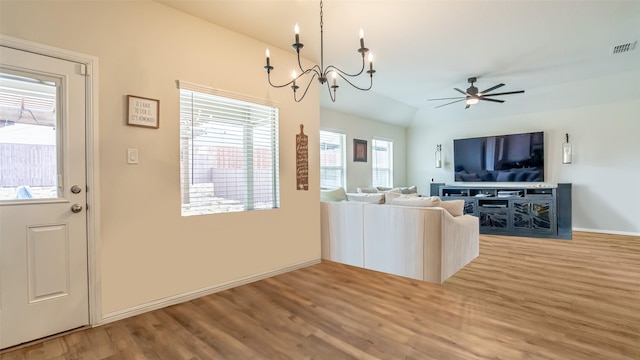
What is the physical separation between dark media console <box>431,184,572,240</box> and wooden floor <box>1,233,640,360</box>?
202 cm

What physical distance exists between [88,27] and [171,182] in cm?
127

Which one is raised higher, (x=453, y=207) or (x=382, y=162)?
(x=382, y=162)

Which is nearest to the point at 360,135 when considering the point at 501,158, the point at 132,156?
the point at 501,158

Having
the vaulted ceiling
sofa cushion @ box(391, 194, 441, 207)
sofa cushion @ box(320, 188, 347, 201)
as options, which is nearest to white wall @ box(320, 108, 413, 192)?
the vaulted ceiling

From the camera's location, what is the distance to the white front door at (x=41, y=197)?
1.91 meters

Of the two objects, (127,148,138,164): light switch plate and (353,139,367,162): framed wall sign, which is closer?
(127,148,138,164): light switch plate

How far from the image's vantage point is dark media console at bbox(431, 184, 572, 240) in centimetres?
522

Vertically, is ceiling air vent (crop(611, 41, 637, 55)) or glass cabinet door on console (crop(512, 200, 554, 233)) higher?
ceiling air vent (crop(611, 41, 637, 55))

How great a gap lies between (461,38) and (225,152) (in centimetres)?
284

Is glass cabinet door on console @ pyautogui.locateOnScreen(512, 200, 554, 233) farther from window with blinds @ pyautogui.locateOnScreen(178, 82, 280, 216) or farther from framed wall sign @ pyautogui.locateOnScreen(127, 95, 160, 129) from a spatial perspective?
framed wall sign @ pyautogui.locateOnScreen(127, 95, 160, 129)

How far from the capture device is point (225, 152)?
9.70ft

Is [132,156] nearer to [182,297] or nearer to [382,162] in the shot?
[182,297]

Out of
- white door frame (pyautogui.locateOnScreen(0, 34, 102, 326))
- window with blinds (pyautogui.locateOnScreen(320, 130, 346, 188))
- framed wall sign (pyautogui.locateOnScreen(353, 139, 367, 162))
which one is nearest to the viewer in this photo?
white door frame (pyautogui.locateOnScreen(0, 34, 102, 326))

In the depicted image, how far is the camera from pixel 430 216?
3006mm
